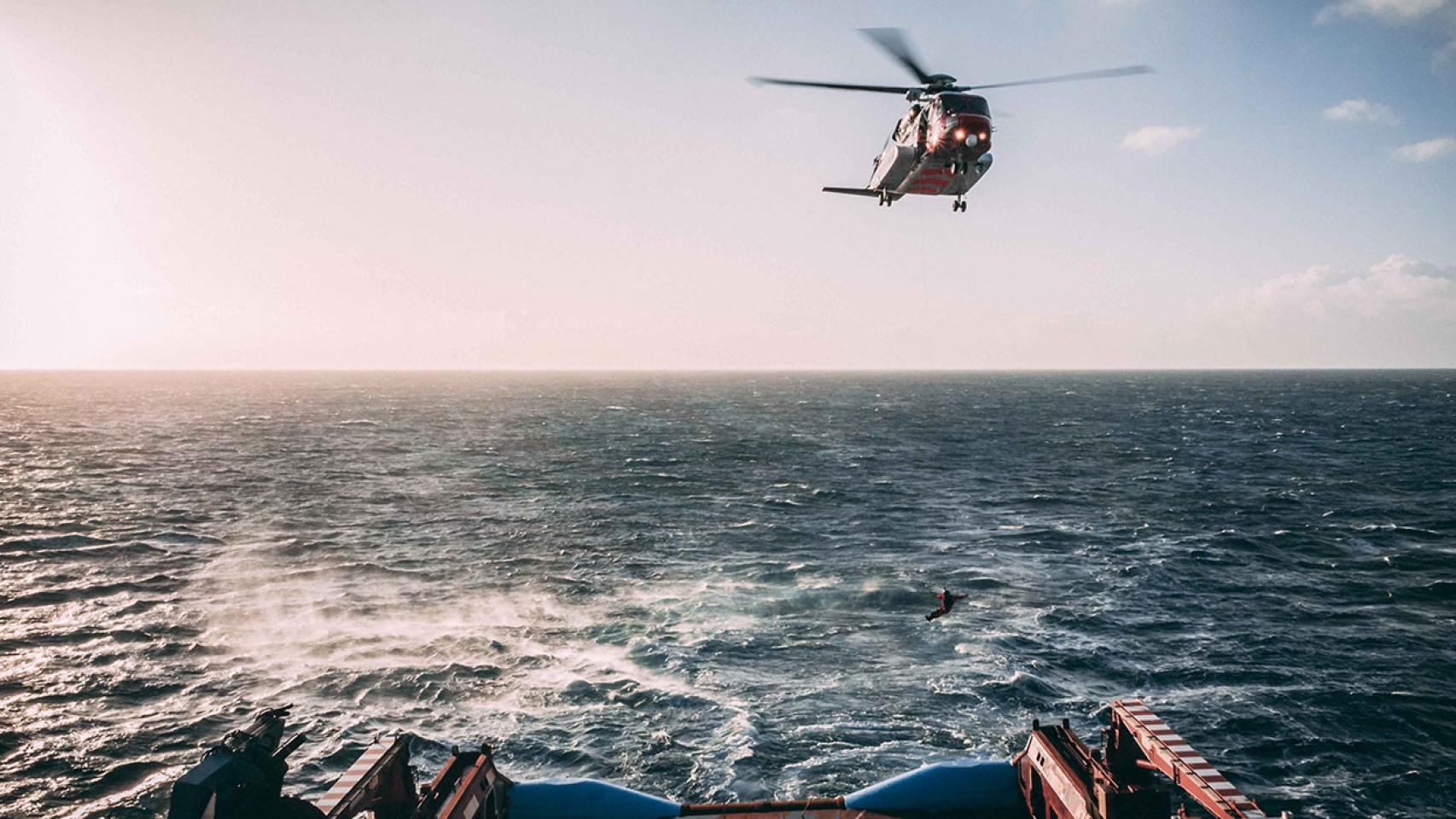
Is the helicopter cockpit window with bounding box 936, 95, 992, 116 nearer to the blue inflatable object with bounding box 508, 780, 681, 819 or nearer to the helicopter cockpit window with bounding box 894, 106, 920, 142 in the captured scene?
the helicopter cockpit window with bounding box 894, 106, 920, 142

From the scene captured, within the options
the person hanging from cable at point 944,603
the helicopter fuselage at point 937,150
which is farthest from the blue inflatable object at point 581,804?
the helicopter fuselage at point 937,150

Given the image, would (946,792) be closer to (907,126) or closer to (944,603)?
(944,603)

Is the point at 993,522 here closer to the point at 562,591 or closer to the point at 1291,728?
the point at 1291,728

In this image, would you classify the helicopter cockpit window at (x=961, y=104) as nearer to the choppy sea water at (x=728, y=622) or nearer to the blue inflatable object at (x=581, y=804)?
the choppy sea water at (x=728, y=622)

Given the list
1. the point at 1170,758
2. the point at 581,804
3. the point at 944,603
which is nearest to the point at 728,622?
the point at 944,603

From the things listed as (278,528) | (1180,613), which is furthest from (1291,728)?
(278,528)
